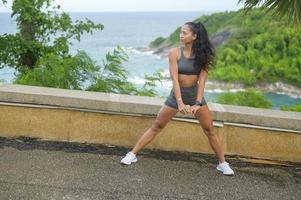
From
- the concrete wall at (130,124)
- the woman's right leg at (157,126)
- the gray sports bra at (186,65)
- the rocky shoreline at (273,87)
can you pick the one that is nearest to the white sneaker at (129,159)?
the woman's right leg at (157,126)

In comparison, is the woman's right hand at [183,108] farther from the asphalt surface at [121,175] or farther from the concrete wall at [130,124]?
the concrete wall at [130,124]

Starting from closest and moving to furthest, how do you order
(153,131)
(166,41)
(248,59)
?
(153,131) < (248,59) < (166,41)

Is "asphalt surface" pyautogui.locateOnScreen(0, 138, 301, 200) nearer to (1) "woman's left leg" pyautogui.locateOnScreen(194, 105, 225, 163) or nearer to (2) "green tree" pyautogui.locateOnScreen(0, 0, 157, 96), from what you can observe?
(1) "woman's left leg" pyautogui.locateOnScreen(194, 105, 225, 163)

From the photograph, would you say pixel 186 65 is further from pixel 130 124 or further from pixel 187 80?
pixel 130 124

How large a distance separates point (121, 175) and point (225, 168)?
115 centimetres

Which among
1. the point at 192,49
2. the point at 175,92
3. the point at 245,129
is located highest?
the point at 192,49

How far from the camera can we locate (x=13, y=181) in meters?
4.73

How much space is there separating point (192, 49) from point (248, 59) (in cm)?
8552

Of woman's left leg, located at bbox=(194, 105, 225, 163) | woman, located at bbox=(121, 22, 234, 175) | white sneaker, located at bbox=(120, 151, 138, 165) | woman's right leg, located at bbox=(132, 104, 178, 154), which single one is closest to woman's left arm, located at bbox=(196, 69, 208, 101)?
woman, located at bbox=(121, 22, 234, 175)

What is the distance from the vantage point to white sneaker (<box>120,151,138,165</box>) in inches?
215

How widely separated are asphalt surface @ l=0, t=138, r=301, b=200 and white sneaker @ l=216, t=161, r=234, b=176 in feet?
0.21

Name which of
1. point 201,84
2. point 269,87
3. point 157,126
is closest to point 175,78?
point 201,84

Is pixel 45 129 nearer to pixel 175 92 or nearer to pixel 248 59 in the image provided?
pixel 175 92

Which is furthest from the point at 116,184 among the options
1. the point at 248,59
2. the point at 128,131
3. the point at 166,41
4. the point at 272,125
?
the point at 166,41
